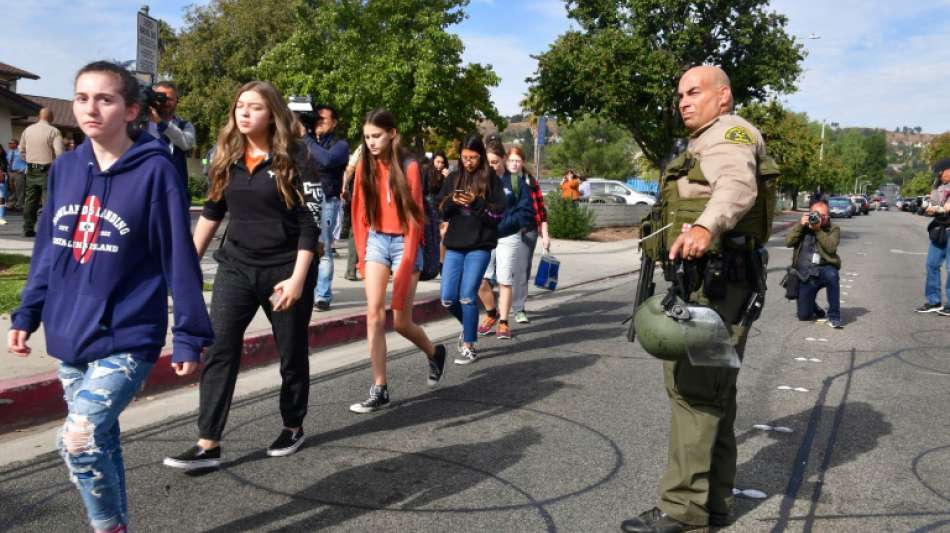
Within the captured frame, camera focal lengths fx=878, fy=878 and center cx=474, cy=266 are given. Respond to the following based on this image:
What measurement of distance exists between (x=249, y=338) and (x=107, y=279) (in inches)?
157

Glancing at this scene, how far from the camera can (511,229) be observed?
27.6ft

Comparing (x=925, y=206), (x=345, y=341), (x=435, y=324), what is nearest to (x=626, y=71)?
(x=925, y=206)

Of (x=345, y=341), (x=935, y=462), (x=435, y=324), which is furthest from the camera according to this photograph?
(x=435, y=324)

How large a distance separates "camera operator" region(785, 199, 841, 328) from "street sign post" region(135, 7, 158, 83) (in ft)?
22.2

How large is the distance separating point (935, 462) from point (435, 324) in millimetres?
5303

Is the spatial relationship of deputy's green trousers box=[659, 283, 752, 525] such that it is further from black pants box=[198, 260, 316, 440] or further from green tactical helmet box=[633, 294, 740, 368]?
black pants box=[198, 260, 316, 440]

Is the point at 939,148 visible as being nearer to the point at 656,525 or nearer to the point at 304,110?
the point at 304,110

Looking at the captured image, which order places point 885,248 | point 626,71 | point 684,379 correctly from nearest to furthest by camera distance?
point 684,379 < point 626,71 < point 885,248

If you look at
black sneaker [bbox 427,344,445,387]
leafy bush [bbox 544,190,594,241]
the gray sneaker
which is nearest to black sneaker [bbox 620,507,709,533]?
black sneaker [bbox 427,344,445,387]

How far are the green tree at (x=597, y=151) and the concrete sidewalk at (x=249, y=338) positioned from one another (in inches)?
2452

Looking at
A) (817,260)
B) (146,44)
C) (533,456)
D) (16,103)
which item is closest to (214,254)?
(533,456)

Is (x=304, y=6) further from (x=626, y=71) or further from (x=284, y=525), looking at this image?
(x=284, y=525)

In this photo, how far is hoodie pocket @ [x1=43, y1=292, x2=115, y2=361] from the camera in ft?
9.17

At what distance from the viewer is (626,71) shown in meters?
22.5
